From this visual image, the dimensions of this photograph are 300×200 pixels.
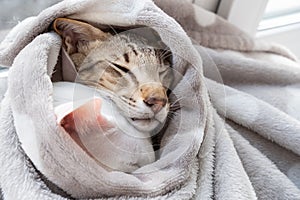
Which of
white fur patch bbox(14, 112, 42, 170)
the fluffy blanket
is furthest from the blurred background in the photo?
white fur patch bbox(14, 112, 42, 170)

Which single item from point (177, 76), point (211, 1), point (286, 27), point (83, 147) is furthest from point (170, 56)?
point (286, 27)

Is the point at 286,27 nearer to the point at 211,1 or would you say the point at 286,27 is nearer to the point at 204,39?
the point at 211,1

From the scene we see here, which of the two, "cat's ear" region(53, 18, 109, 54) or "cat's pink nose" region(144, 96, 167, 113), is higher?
"cat's ear" region(53, 18, 109, 54)

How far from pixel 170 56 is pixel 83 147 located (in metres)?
0.20

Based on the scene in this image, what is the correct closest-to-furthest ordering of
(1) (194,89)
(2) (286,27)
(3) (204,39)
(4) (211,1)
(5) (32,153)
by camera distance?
(5) (32,153), (1) (194,89), (3) (204,39), (4) (211,1), (2) (286,27)

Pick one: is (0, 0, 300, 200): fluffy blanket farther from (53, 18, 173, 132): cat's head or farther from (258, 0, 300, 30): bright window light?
(258, 0, 300, 30): bright window light

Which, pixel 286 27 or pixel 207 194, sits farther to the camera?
pixel 286 27

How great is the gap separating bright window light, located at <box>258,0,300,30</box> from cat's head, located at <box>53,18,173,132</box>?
2.06ft

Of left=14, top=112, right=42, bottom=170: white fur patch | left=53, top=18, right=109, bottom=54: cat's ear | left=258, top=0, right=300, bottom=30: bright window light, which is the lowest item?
left=258, top=0, right=300, bottom=30: bright window light

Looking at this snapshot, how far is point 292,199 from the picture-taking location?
0.75 meters

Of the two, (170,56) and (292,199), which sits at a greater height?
(170,56)

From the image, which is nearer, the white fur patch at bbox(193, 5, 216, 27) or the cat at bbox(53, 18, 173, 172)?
the cat at bbox(53, 18, 173, 172)

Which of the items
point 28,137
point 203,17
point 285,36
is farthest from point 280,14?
point 28,137

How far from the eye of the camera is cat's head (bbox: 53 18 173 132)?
27.0 inches
